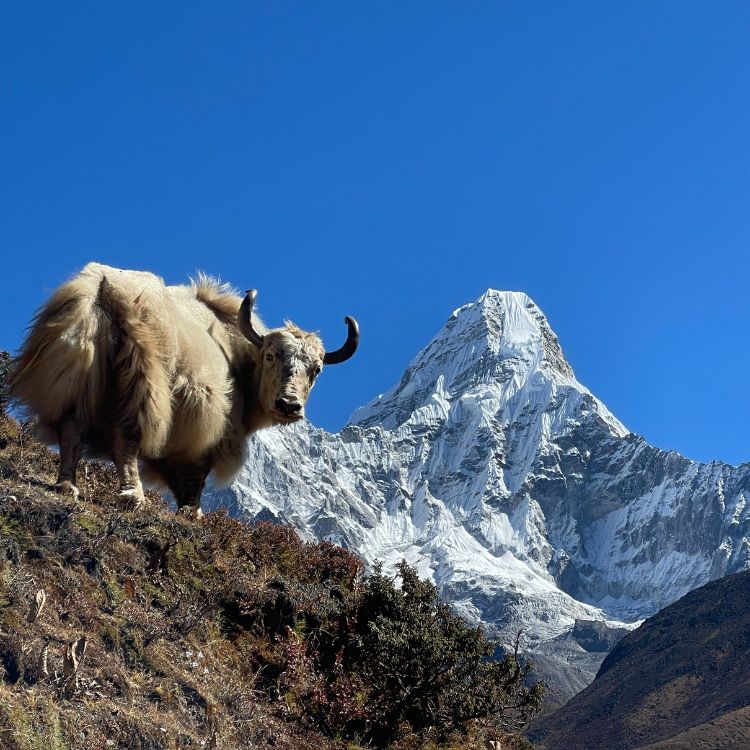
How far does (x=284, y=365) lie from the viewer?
42.4 feet

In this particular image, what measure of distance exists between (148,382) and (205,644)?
279cm

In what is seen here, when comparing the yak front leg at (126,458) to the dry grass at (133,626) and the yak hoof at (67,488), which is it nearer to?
the dry grass at (133,626)

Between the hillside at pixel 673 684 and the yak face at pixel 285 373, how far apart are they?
12195 centimetres

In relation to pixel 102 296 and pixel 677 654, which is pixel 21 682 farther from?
pixel 677 654

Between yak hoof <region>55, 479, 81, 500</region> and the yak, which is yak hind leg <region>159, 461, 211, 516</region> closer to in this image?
the yak

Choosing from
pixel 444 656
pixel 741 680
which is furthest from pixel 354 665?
pixel 741 680

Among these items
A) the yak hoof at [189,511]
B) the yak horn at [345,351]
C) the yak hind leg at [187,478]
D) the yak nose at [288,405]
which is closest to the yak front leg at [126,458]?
the yak hoof at [189,511]

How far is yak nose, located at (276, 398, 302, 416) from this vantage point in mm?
12648

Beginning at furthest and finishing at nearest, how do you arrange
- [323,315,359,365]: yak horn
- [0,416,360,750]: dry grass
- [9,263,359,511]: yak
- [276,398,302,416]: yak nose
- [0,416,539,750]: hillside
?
[323,315,359,365]: yak horn
[276,398,302,416]: yak nose
[9,263,359,511]: yak
[0,416,539,750]: hillside
[0,416,360,750]: dry grass

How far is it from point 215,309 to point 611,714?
166798 mm

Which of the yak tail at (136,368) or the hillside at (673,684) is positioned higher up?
the hillside at (673,684)

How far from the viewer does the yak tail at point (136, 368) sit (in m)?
10.7

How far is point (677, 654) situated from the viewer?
176500mm

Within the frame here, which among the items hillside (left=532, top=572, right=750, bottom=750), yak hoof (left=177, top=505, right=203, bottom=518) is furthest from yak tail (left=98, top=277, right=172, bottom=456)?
hillside (left=532, top=572, right=750, bottom=750)
